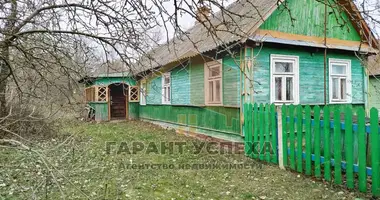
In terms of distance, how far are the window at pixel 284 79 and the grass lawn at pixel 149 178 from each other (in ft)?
7.65

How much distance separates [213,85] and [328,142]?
4.28 meters

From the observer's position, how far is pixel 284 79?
7539 mm

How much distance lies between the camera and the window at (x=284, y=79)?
289 inches

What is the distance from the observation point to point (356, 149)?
406 cm

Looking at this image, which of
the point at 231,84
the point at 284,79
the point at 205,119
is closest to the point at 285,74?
the point at 284,79

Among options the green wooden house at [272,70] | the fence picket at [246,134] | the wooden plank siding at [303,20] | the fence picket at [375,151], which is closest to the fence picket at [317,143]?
the fence picket at [375,151]

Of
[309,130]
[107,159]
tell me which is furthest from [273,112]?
[107,159]

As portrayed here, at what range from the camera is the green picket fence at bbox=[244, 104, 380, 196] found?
3773 mm

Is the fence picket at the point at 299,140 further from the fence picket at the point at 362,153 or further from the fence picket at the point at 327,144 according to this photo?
the fence picket at the point at 362,153

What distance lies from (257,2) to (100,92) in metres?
9.64

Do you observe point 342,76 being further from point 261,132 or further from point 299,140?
point 299,140

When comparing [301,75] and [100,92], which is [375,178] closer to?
[301,75]

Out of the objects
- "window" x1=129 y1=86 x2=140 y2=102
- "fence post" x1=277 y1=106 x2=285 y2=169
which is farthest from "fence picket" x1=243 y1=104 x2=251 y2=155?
"window" x1=129 y1=86 x2=140 y2=102

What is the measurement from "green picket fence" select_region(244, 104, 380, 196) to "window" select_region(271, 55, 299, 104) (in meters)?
1.86
